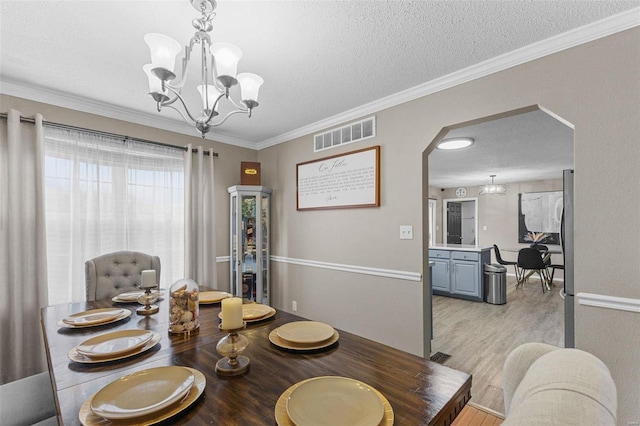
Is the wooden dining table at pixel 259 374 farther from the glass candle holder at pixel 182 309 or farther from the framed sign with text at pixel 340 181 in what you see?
the framed sign with text at pixel 340 181

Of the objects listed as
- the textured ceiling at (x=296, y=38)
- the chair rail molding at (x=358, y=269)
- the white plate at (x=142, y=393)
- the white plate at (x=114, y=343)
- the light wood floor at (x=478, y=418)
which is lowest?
the light wood floor at (x=478, y=418)

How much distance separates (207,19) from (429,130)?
1.73 metres

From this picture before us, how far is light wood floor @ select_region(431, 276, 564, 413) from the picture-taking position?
235 centimetres

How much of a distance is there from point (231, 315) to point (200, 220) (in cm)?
256

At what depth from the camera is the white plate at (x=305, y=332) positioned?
3.82 feet

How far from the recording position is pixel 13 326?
2.20m

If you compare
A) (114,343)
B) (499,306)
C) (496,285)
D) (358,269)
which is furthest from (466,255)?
(114,343)

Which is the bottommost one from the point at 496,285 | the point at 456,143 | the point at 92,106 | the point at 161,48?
the point at 496,285

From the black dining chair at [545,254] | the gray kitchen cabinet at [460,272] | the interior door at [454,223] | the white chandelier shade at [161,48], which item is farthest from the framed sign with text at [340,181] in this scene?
the interior door at [454,223]

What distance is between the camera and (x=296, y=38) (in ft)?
5.62

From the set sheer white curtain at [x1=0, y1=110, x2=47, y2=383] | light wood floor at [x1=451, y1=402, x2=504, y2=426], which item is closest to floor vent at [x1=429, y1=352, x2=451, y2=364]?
light wood floor at [x1=451, y1=402, x2=504, y2=426]

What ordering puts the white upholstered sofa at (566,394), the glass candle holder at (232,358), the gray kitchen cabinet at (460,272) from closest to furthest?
1. the white upholstered sofa at (566,394)
2. the glass candle holder at (232,358)
3. the gray kitchen cabinet at (460,272)

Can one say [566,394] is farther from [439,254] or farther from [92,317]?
[439,254]

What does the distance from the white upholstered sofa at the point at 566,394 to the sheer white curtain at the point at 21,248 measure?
319cm
